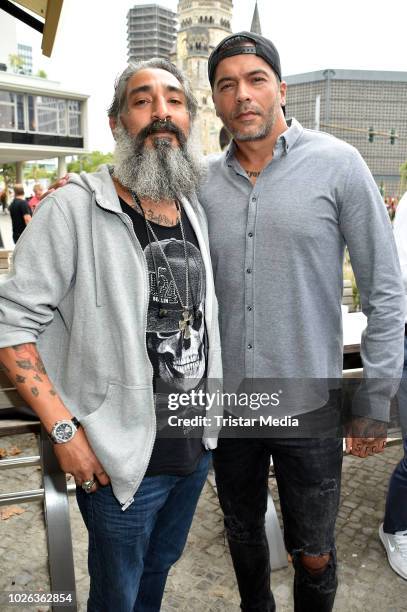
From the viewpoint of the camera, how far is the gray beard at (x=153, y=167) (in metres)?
1.86

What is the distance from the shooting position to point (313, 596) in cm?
216

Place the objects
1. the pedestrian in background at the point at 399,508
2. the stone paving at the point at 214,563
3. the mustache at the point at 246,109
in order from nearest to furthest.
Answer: the mustache at the point at 246,109
the stone paving at the point at 214,563
the pedestrian in background at the point at 399,508

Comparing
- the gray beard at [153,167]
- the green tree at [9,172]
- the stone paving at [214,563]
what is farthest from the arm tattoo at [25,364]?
the green tree at [9,172]

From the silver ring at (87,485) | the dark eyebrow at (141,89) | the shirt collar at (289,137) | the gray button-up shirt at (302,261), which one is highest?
the dark eyebrow at (141,89)

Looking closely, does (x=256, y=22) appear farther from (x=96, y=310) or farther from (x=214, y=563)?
(x=96, y=310)

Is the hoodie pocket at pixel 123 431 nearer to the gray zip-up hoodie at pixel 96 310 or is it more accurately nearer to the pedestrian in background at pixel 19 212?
the gray zip-up hoodie at pixel 96 310

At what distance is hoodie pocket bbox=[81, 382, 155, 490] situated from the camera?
5.51ft

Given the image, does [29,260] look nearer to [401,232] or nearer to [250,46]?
[250,46]

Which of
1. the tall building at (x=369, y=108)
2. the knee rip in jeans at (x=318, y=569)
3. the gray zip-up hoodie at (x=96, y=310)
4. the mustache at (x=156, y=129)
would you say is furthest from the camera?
the tall building at (x=369, y=108)

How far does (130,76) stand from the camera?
6.45ft

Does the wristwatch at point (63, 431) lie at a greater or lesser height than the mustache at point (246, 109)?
lesser

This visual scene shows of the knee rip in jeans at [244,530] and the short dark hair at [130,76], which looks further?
the knee rip in jeans at [244,530]

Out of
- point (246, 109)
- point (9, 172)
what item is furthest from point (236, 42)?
point (9, 172)

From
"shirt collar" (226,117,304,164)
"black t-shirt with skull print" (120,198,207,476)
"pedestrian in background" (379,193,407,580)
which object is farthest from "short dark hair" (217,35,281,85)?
"pedestrian in background" (379,193,407,580)
